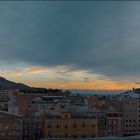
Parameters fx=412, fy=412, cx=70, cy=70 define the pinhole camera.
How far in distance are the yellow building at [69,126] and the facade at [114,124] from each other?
239cm

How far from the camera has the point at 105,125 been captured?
22.2 m

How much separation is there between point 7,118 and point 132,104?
9731mm

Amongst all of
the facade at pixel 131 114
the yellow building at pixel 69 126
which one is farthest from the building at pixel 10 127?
the facade at pixel 131 114

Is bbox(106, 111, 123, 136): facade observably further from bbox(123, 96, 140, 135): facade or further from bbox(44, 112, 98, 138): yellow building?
bbox(44, 112, 98, 138): yellow building

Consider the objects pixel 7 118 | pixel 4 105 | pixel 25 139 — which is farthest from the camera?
pixel 4 105

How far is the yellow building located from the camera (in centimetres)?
1973

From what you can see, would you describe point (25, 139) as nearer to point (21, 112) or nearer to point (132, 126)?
point (21, 112)

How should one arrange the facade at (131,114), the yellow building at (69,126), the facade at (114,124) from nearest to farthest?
the yellow building at (69,126) → the facade at (114,124) → the facade at (131,114)

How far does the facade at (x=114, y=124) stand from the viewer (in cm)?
2225

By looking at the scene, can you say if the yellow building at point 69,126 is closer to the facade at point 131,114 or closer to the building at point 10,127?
the building at point 10,127

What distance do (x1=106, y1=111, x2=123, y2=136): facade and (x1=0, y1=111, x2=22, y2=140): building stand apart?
508cm

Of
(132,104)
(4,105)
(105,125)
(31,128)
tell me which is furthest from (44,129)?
(4,105)

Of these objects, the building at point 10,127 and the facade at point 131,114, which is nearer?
the building at point 10,127

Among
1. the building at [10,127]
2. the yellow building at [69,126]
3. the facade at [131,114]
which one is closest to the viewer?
the building at [10,127]
